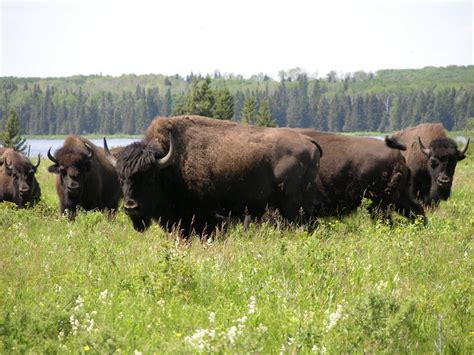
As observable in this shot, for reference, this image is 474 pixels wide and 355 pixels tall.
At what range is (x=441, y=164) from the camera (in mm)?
15156

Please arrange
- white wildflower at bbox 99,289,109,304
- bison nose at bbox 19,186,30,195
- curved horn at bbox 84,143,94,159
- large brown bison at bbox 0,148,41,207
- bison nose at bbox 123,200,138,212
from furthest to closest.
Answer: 1. large brown bison at bbox 0,148,41,207
2. bison nose at bbox 19,186,30,195
3. curved horn at bbox 84,143,94,159
4. bison nose at bbox 123,200,138,212
5. white wildflower at bbox 99,289,109,304

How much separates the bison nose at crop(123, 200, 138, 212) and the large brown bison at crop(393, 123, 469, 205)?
842cm

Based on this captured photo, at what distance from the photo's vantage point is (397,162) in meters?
13.3

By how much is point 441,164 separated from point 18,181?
10.3 meters

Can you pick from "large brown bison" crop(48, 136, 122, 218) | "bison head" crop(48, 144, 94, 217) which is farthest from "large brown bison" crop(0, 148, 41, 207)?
"bison head" crop(48, 144, 94, 217)

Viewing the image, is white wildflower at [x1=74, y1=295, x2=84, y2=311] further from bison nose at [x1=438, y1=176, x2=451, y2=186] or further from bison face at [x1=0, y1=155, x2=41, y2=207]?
bison nose at [x1=438, y1=176, x2=451, y2=186]

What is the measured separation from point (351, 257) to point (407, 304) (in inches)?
97.7

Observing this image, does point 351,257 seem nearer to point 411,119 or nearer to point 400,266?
point 400,266

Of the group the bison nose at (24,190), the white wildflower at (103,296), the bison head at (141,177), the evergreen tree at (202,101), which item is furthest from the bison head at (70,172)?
the evergreen tree at (202,101)

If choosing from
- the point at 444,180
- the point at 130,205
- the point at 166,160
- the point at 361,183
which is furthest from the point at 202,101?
the point at 130,205

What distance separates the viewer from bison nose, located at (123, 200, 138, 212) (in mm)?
9438

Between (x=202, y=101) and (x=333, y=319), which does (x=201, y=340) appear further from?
(x=202, y=101)

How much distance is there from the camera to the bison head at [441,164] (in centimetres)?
1499

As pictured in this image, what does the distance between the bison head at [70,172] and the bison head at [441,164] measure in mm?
8146
